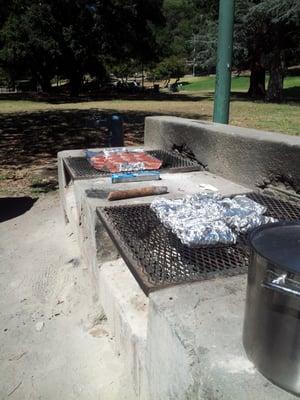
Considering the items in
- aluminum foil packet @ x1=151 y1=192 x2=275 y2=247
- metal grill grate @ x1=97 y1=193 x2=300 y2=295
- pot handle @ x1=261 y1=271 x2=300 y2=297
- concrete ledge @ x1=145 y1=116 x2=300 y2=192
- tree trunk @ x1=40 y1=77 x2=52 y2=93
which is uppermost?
pot handle @ x1=261 y1=271 x2=300 y2=297

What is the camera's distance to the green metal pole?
4383mm

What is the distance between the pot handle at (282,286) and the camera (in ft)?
3.68

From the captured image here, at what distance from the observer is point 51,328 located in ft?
9.74

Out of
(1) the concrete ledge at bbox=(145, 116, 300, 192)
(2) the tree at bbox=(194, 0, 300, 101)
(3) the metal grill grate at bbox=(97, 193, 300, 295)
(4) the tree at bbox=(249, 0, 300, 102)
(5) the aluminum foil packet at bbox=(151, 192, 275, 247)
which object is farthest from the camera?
(2) the tree at bbox=(194, 0, 300, 101)

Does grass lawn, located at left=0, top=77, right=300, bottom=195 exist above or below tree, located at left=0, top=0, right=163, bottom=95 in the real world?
below

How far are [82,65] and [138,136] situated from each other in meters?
16.8

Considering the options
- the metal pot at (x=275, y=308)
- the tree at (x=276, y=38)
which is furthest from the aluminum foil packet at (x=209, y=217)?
the tree at (x=276, y=38)

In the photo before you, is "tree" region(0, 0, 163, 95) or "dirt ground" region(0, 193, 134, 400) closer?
"dirt ground" region(0, 193, 134, 400)

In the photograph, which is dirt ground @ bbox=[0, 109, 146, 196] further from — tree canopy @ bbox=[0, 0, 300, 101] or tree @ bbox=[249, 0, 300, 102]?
tree canopy @ bbox=[0, 0, 300, 101]

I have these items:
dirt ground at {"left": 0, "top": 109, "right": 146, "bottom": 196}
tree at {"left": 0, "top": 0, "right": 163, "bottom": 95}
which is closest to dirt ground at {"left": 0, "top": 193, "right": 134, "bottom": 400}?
dirt ground at {"left": 0, "top": 109, "right": 146, "bottom": 196}

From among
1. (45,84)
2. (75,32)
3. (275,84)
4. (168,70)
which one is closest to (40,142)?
(275,84)

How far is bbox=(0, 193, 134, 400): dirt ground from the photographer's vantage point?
2457mm

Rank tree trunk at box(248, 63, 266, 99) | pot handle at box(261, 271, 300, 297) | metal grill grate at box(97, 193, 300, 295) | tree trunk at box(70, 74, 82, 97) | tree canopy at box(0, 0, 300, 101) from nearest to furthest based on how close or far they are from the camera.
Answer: pot handle at box(261, 271, 300, 297) → metal grill grate at box(97, 193, 300, 295) → tree canopy at box(0, 0, 300, 101) → tree trunk at box(248, 63, 266, 99) → tree trunk at box(70, 74, 82, 97)

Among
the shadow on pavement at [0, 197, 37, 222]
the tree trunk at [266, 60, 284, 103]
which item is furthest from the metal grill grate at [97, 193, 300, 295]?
the tree trunk at [266, 60, 284, 103]
